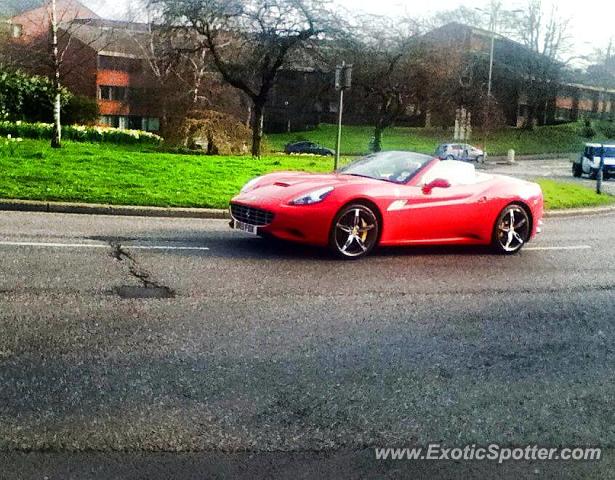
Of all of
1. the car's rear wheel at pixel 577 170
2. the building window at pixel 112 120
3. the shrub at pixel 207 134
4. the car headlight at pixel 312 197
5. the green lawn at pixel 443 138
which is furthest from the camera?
the building window at pixel 112 120

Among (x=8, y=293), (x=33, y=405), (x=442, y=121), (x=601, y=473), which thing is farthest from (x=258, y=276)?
(x=442, y=121)

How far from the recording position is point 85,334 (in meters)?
5.09

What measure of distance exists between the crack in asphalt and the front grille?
141 cm

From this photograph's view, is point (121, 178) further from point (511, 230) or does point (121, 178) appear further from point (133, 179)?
point (511, 230)

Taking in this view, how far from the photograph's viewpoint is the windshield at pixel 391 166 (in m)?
9.32

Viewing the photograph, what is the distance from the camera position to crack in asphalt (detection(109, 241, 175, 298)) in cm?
638

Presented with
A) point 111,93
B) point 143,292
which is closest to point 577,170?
point 143,292

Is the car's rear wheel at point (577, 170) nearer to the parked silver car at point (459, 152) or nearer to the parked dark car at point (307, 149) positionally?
the parked silver car at point (459, 152)

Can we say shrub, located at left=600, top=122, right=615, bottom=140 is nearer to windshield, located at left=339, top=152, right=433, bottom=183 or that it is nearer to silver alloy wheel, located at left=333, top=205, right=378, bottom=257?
windshield, located at left=339, top=152, right=433, bottom=183

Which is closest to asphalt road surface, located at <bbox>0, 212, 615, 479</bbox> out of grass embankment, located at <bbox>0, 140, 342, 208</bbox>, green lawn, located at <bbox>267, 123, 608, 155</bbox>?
grass embankment, located at <bbox>0, 140, 342, 208</bbox>

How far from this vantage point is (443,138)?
66.1 metres

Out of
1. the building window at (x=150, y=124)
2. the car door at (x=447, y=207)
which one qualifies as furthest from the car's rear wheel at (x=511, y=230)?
the building window at (x=150, y=124)

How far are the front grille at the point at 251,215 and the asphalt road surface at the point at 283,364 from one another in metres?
0.42

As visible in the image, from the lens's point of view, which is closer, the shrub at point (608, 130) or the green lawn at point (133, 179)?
the green lawn at point (133, 179)
